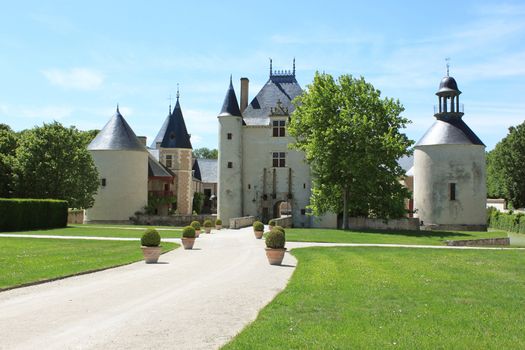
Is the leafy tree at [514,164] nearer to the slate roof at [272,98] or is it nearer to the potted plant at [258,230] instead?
the slate roof at [272,98]

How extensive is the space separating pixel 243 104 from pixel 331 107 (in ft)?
44.0

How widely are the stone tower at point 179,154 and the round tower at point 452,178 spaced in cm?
2683

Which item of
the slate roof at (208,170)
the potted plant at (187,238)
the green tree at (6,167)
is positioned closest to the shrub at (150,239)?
the potted plant at (187,238)

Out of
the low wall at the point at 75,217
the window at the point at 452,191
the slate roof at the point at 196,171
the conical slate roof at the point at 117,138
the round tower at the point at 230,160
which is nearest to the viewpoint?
the window at the point at 452,191

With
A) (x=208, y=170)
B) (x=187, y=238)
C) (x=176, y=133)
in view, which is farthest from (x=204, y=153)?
(x=187, y=238)

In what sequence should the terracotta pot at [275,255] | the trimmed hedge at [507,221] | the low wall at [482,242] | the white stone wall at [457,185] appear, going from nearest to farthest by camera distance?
the terracotta pot at [275,255] < the low wall at [482,242] < the white stone wall at [457,185] < the trimmed hedge at [507,221]

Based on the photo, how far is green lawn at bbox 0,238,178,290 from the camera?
13.9 meters

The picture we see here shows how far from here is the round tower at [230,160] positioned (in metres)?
48.2

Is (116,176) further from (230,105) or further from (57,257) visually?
(57,257)

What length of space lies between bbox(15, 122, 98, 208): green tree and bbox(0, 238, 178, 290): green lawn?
16982 millimetres

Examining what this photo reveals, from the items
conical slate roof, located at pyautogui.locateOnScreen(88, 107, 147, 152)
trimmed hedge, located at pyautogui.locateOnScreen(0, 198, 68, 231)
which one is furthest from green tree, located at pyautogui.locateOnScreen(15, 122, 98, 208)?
conical slate roof, located at pyautogui.locateOnScreen(88, 107, 147, 152)

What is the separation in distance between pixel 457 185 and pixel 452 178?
0.70 metres

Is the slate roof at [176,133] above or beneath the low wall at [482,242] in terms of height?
above

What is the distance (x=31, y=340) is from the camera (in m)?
7.51
